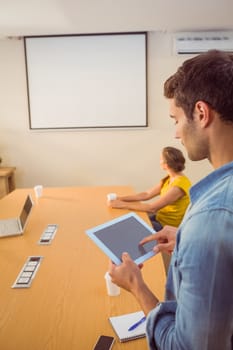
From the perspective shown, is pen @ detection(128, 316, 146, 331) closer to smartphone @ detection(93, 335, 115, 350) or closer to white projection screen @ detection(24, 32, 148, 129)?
smartphone @ detection(93, 335, 115, 350)

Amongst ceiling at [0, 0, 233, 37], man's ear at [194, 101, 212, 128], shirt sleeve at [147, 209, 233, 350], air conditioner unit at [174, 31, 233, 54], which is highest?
ceiling at [0, 0, 233, 37]

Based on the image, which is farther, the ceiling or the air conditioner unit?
the air conditioner unit

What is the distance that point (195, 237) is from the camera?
0.68 metres

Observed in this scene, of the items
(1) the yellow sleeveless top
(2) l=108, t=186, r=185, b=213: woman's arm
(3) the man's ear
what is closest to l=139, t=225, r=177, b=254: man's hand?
(3) the man's ear

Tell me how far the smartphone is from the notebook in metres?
0.03

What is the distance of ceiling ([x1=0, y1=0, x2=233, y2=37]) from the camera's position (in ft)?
9.56

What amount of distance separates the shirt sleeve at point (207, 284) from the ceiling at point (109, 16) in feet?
8.67

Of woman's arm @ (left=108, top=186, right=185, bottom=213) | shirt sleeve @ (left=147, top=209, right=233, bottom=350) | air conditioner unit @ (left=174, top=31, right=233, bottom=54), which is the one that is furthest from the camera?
air conditioner unit @ (left=174, top=31, right=233, bottom=54)

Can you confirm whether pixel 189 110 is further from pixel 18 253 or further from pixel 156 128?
pixel 156 128

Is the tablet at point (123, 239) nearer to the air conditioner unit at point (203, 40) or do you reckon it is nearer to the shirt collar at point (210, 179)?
the shirt collar at point (210, 179)

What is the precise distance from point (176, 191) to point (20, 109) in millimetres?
2514

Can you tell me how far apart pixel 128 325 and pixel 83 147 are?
3.28m

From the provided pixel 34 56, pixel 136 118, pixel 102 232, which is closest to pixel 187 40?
pixel 136 118

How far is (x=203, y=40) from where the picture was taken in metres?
3.96
